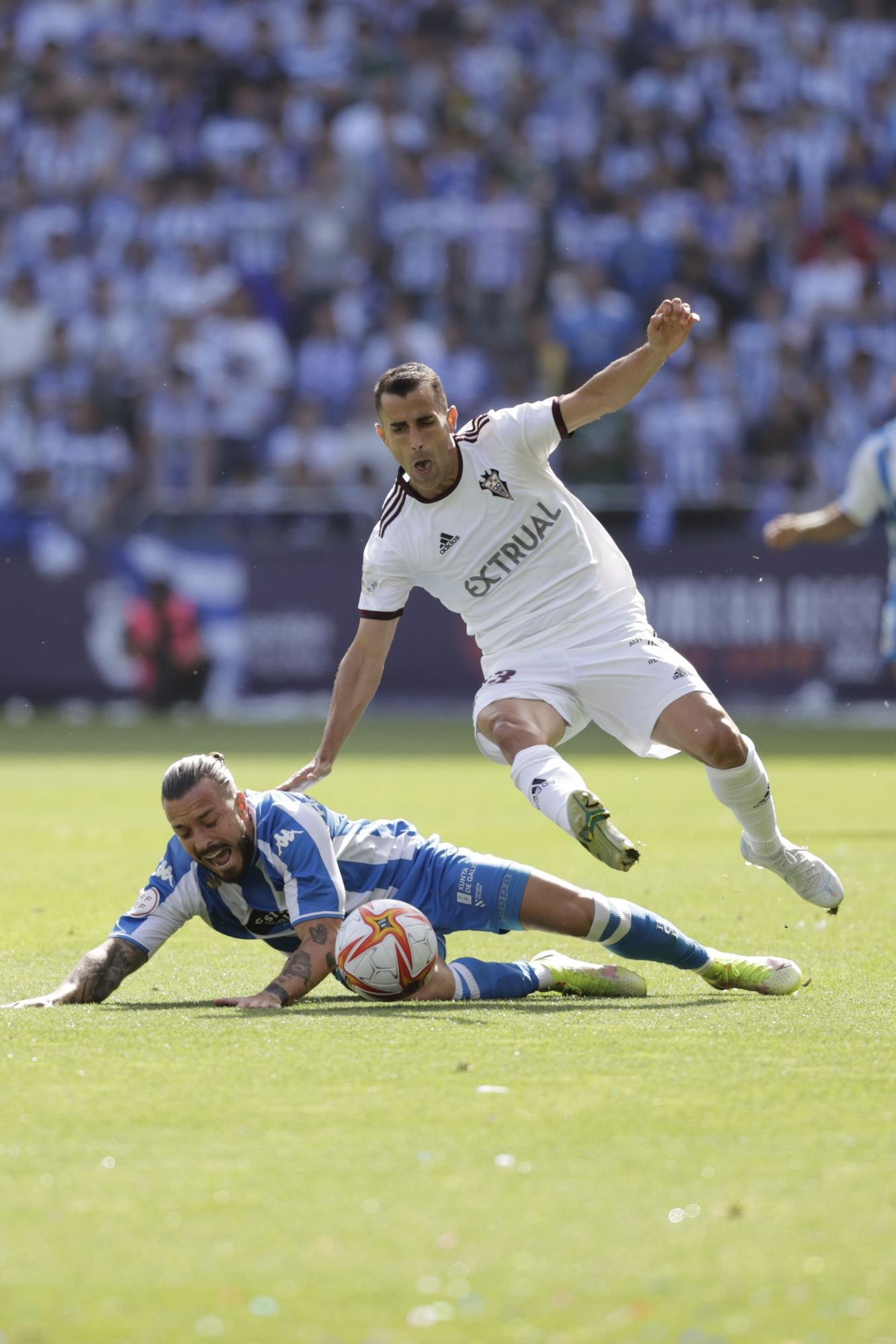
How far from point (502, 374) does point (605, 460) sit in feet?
5.96

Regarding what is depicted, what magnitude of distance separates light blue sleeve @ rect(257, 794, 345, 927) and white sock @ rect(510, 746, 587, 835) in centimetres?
67

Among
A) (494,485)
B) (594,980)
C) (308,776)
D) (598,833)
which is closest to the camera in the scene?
(598,833)

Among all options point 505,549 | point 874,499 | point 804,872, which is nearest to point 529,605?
point 505,549

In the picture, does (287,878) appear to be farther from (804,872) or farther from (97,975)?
(804,872)

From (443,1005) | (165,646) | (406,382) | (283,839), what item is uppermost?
(406,382)

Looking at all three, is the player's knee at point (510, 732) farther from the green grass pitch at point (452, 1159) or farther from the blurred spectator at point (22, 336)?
the blurred spectator at point (22, 336)

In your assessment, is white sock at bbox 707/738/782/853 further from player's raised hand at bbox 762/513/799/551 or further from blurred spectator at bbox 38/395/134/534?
blurred spectator at bbox 38/395/134/534

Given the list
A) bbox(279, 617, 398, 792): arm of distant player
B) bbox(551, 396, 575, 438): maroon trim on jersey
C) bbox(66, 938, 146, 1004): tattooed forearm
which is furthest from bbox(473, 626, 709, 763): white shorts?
bbox(66, 938, 146, 1004): tattooed forearm

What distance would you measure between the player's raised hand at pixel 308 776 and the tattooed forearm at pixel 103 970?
72cm

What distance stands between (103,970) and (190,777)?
0.69 metres

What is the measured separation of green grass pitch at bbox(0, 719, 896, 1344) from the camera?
3.05 metres

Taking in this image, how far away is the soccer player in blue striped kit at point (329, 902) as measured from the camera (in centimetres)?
588

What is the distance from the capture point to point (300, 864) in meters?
5.96

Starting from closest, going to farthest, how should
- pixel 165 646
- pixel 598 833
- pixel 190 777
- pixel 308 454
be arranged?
pixel 598 833
pixel 190 777
pixel 165 646
pixel 308 454
